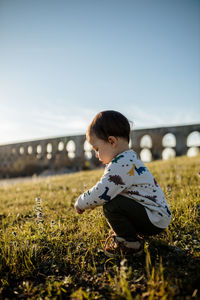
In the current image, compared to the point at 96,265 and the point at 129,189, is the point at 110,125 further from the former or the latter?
the point at 96,265

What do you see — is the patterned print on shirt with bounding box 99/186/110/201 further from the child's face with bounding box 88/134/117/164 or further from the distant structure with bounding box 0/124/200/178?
the distant structure with bounding box 0/124/200/178

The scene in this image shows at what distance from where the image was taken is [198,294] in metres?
0.99

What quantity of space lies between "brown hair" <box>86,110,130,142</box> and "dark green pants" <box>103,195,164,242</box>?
48 cm

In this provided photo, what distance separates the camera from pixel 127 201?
1364mm

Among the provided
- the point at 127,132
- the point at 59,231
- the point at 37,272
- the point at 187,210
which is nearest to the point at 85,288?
the point at 37,272

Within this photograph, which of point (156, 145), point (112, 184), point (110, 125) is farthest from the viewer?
point (156, 145)

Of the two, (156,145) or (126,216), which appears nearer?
(126,216)

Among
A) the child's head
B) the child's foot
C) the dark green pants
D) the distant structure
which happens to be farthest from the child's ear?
the distant structure

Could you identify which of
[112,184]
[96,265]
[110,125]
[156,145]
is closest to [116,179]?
[112,184]

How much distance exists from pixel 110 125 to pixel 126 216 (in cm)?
67

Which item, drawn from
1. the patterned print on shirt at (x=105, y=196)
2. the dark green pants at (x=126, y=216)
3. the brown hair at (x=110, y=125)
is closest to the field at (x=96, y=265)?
the dark green pants at (x=126, y=216)

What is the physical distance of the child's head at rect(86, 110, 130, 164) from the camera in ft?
4.86

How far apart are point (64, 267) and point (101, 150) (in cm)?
90

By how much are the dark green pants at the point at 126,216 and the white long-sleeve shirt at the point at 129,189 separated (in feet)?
0.11
